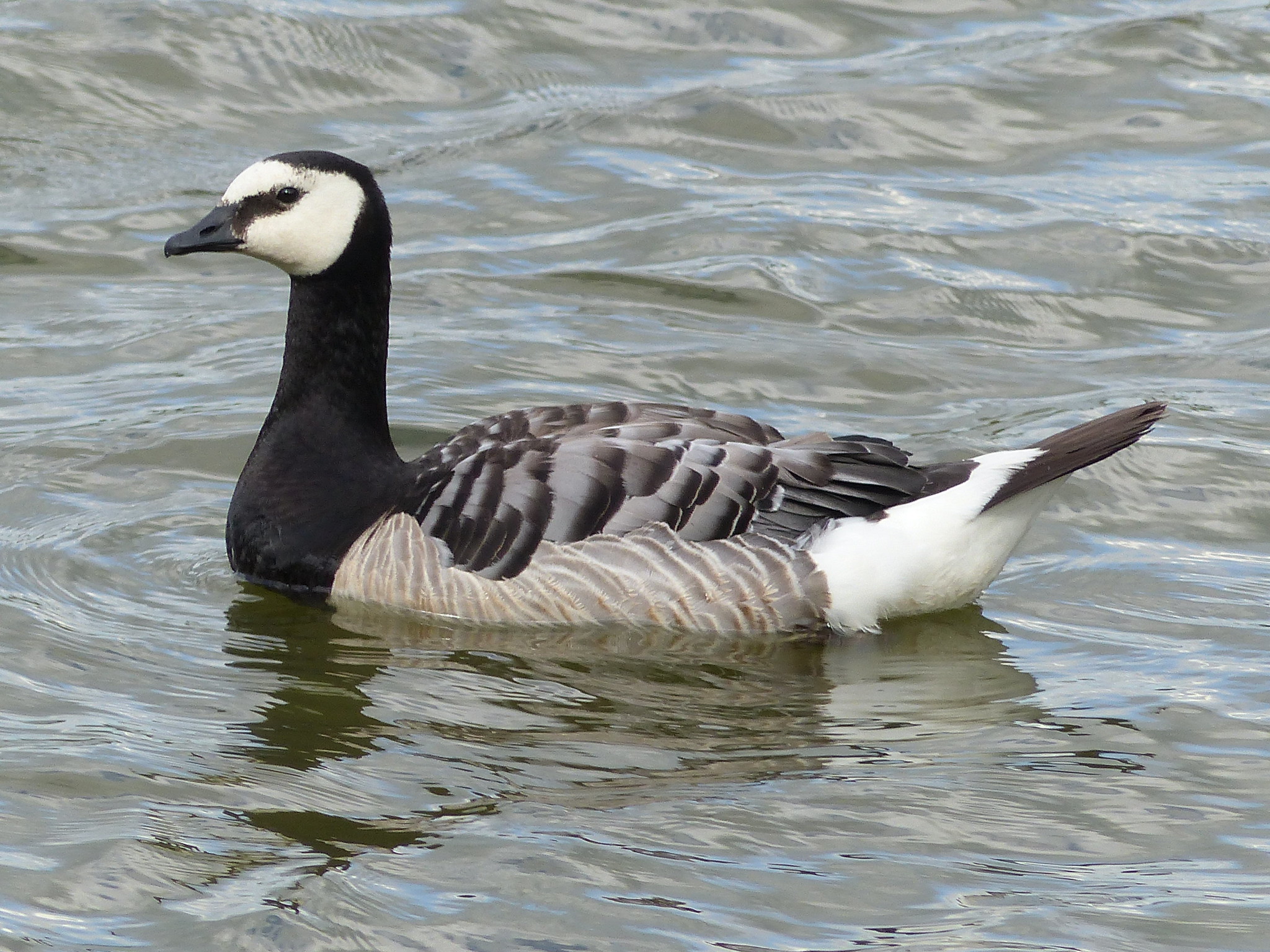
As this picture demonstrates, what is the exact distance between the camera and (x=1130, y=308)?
11789 millimetres

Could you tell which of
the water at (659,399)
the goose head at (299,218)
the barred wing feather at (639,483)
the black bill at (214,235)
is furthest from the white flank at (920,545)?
the black bill at (214,235)

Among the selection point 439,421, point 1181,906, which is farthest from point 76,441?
point 1181,906

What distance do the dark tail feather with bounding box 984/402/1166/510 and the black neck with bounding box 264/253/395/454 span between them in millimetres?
2787

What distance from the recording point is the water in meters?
5.66

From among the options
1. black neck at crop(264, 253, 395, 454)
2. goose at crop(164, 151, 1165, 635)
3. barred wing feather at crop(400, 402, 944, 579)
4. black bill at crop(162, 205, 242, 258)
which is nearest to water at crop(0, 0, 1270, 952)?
goose at crop(164, 151, 1165, 635)

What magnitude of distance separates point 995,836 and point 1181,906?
643 millimetres

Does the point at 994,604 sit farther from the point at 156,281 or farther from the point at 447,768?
the point at 156,281

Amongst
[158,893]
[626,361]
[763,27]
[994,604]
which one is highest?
[763,27]

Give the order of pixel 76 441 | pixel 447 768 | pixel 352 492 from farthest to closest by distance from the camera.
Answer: pixel 76 441, pixel 352 492, pixel 447 768

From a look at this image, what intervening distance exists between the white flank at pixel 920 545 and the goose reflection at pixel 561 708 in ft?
0.66

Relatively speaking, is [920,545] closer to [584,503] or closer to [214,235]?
[584,503]

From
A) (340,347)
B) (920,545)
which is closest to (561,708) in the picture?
(920,545)

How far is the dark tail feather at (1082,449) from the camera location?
7672 mm

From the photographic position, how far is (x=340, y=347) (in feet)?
27.0
